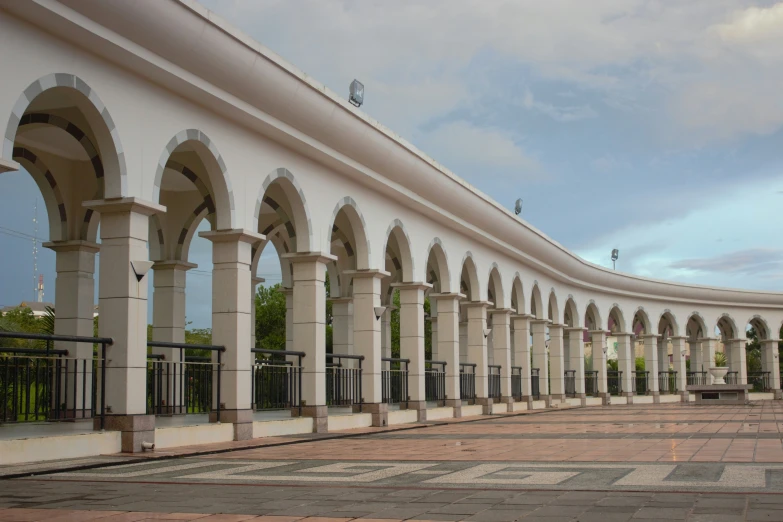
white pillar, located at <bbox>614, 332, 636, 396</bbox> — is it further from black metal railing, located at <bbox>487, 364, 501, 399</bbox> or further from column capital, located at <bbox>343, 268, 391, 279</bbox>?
column capital, located at <bbox>343, 268, 391, 279</bbox>

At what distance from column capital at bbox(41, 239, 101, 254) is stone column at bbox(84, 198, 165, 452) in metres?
3.43

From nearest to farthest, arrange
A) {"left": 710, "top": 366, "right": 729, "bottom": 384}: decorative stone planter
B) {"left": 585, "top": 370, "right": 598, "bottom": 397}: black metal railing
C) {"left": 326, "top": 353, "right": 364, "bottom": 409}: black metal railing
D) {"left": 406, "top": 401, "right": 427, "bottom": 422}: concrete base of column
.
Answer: {"left": 326, "top": 353, "right": 364, "bottom": 409}: black metal railing < {"left": 406, "top": 401, "right": 427, "bottom": 422}: concrete base of column < {"left": 710, "top": 366, "right": 729, "bottom": 384}: decorative stone planter < {"left": 585, "top": 370, "right": 598, "bottom": 397}: black metal railing

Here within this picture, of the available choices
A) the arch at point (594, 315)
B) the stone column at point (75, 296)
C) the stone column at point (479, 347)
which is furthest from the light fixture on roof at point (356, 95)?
the arch at point (594, 315)

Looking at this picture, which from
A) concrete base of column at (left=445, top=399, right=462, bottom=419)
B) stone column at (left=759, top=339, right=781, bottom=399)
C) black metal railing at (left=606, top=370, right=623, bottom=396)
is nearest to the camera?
concrete base of column at (left=445, top=399, right=462, bottom=419)

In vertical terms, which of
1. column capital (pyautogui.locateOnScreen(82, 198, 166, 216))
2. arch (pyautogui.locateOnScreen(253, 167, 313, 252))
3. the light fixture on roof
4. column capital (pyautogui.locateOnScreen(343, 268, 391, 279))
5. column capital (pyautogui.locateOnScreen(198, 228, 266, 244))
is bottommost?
column capital (pyautogui.locateOnScreen(343, 268, 391, 279))

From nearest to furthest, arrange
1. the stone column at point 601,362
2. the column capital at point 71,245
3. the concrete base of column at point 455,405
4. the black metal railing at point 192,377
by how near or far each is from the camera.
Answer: the black metal railing at point 192,377
the column capital at point 71,245
the concrete base of column at point 455,405
the stone column at point 601,362

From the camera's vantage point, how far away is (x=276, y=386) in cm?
1650

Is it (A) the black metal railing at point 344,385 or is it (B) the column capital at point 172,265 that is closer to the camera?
(B) the column capital at point 172,265

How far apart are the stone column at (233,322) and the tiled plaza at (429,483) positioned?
0.91m

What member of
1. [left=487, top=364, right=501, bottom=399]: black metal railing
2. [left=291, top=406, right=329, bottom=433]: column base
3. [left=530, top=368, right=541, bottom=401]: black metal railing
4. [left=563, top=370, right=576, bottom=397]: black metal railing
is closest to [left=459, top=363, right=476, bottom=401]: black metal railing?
[left=487, top=364, right=501, bottom=399]: black metal railing

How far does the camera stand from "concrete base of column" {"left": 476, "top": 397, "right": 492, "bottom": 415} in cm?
2377

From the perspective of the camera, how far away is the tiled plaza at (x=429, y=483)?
624 centimetres

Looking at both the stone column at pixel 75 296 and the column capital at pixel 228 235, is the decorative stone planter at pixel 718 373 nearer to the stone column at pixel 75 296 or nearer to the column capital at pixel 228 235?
the column capital at pixel 228 235

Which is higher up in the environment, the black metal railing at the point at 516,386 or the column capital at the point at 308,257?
the column capital at the point at 308,257
